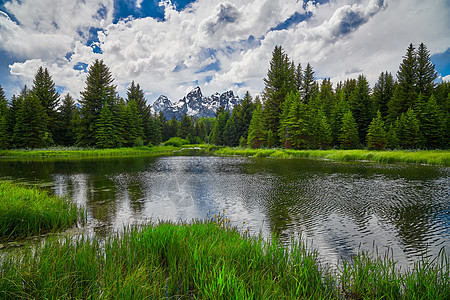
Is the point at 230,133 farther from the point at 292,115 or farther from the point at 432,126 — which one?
the point at 432,126

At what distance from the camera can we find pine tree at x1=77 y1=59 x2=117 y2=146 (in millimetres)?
46156

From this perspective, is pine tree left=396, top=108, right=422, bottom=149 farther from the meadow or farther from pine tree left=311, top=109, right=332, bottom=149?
pine tree left=311, top=109, right=332, bottom=149

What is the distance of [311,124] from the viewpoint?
4091 cm

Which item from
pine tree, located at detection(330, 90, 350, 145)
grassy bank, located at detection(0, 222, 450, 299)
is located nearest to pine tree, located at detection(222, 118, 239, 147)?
pine tree, located at detection(330, 90, 350, 145)

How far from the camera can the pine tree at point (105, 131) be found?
145 ft

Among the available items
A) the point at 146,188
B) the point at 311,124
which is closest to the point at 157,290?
the point at 146,188

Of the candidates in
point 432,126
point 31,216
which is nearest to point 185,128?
point 432,126

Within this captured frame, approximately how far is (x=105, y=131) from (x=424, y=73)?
6363cm

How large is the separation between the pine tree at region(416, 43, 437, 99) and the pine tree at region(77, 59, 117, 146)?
62.5m

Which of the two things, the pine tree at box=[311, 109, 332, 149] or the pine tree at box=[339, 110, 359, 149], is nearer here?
the pine tree at box=[339, 110, 359, 149]

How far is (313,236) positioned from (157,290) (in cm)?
443

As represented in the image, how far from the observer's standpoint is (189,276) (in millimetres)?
3387

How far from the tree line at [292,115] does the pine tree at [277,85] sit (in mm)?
227

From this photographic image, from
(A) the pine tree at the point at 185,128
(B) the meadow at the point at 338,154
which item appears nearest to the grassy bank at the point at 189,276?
(B) the meadow at the point at 338,154
